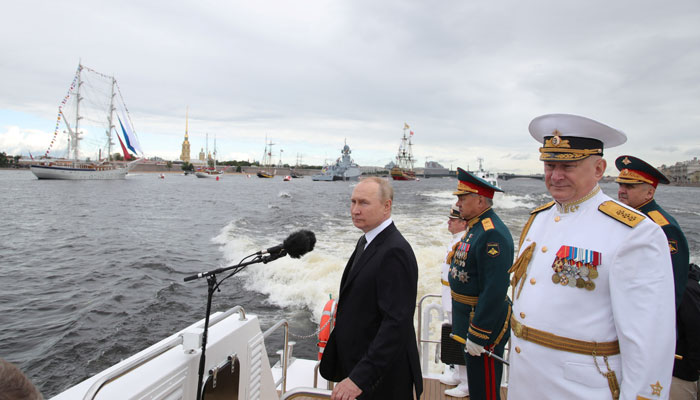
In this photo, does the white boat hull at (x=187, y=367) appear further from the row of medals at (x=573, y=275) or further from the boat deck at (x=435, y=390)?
the row of medals at (x=573, y=275)

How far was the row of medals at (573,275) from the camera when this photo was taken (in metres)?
1.52

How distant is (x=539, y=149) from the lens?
5.74 feet

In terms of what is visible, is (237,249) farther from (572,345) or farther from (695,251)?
(695,251)

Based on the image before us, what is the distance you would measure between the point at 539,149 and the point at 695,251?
56.2 ft

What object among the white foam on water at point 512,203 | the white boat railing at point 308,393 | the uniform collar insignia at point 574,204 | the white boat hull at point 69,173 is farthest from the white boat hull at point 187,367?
the white boat hull at point 69,173

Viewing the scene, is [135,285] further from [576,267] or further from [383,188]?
[576,267]

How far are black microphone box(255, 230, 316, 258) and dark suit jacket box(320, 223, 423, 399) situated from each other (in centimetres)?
27

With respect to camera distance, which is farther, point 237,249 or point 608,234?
point 237,249

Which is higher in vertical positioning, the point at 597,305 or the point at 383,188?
the point at 383,188

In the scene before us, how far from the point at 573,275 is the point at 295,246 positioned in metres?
1.26

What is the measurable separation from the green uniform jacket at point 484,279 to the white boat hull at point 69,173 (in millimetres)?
77682

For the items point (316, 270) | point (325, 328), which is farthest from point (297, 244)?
point (316, 270)

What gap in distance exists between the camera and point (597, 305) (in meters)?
1.51

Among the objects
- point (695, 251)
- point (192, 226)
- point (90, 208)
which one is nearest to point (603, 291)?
point (695, 251)
